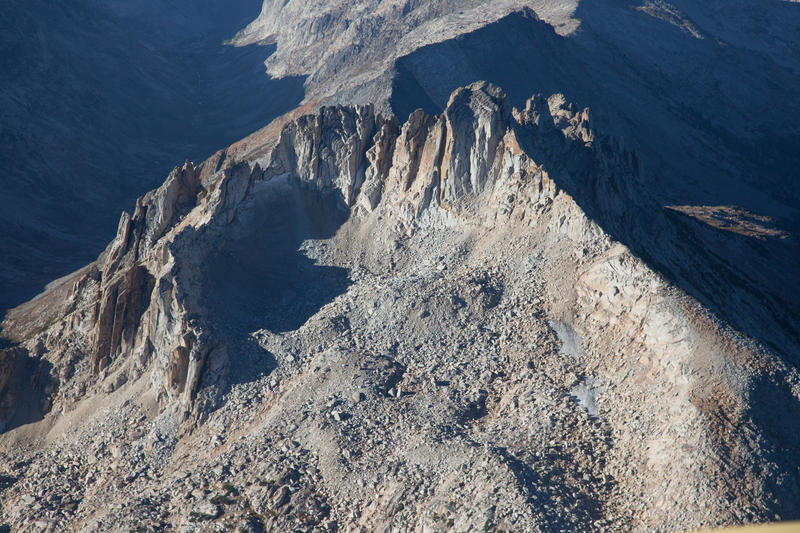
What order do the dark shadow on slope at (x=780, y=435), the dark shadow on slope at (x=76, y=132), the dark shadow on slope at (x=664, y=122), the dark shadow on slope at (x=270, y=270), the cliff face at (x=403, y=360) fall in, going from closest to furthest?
the dark shadow on slope at (x=780, y=435)
the cliff face at (x=403, y=360)
the dark shadow on slope at (x=270, y=270)
the dark shadow on slope at (x=664, y=122)
the dark shadow on slope at (x=76, y=132)

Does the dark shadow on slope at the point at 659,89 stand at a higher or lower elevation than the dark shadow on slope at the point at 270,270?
lower

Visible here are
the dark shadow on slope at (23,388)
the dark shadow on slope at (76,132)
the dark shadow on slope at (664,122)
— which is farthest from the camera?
the dark shadow on slope at (76,132)

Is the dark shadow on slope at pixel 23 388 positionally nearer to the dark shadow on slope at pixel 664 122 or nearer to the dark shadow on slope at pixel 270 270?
the dark shadow on slope at pixel 270 270

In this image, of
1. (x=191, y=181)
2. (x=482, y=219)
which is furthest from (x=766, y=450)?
(x=191, y=181)

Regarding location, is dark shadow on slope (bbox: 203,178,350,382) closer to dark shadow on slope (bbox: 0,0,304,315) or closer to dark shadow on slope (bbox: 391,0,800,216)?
dark shadow on slope (bbox: 391,0,800,216)

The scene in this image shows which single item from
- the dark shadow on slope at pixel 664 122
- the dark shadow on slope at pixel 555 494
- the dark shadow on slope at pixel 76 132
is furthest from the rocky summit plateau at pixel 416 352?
the dark shadow on slope at pixel 76 132

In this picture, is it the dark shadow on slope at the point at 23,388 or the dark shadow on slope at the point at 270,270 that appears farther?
the dark shadow on slope at the point at 23,388

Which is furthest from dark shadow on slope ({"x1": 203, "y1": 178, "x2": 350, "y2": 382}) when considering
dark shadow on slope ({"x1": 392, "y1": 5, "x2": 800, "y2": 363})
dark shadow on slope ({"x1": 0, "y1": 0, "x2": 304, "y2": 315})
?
dark shadow on slope ({"x1": 0, "y1": 0, "x2": 304, "y2": 315})
